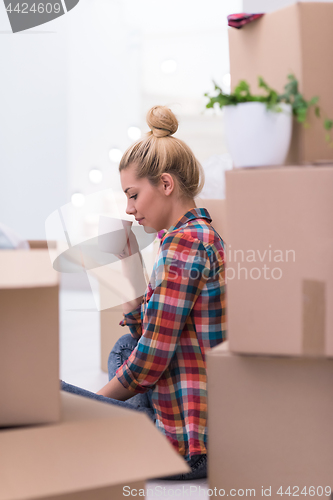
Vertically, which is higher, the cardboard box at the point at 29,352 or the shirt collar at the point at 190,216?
the shirt collar at the point at 190,216

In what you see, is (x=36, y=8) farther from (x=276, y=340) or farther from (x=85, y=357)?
(x=276, y=340)

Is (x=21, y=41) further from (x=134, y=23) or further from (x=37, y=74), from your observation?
(x=134, y=23)

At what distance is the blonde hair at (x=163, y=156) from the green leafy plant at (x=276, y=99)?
1.35ft

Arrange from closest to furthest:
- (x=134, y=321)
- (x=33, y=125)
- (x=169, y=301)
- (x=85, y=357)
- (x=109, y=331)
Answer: (x=169, y=301)
(x=134, y=321)
(x=109, y=331)
(x=85, y=357)
(x=33, y=125)

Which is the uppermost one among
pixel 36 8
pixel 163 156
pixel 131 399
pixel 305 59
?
pixel 36 8

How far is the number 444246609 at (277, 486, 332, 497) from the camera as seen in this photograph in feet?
2.55

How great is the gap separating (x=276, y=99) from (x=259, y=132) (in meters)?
0.05

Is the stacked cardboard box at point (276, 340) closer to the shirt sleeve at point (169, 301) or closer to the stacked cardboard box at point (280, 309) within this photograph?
the stacked cardboard box at point (280, 309)

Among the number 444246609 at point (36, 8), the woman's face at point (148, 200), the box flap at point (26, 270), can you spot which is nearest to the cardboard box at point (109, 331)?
the woman's face at point (148, 200)

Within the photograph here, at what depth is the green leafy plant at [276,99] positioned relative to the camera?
729 millimetres

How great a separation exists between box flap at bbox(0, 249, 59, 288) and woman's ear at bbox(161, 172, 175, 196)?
0.51 metres

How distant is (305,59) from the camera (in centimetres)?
76

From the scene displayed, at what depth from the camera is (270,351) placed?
2.48 ft

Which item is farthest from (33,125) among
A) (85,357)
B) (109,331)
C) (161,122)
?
(161,122)
